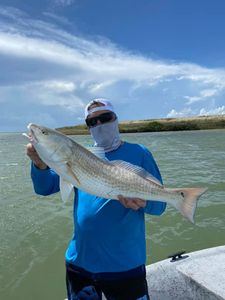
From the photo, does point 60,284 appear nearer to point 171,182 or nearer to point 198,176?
point 171,182

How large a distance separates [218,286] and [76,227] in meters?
2.17

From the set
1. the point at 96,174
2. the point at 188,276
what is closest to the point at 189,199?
the point at 96,174

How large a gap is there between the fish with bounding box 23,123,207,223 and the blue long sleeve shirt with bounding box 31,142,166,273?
224mm

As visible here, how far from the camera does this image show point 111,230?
368 cm

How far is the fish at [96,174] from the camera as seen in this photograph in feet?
11.1

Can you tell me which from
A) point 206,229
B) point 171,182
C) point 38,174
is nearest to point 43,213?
point 206,229

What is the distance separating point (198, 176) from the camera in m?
23.9

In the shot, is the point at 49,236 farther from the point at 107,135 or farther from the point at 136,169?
the point at 136,169

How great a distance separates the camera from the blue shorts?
3686 mm

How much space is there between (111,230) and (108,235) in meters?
0.05

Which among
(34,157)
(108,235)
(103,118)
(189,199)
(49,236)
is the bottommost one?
(49,236)

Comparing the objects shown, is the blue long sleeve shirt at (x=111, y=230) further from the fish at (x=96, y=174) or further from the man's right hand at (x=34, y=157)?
the fish at (x=96, y=174)

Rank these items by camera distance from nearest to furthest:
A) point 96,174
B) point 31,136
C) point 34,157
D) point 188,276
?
point 31,136 → point 96,174 → point 34,157 → point 188,276

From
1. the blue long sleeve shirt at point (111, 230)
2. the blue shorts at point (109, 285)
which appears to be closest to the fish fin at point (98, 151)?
the blue long sleeve shirt at point (111, 230)
